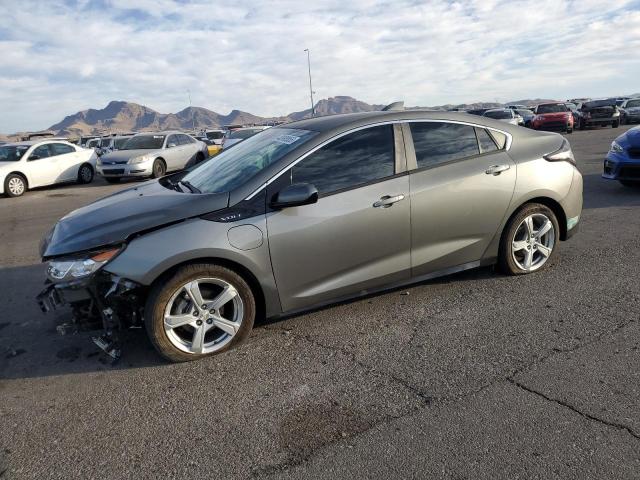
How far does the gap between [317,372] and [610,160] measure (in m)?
7.68

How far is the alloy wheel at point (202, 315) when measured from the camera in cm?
343

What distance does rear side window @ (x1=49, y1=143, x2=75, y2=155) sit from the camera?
15294 mm

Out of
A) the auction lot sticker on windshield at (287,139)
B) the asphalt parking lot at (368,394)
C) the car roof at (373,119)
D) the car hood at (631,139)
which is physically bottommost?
the asphalt parking lot at (368,394)

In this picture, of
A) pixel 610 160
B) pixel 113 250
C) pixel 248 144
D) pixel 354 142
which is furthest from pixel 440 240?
pixel 610 160

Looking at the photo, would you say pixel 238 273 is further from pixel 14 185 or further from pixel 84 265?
pixel 14 185

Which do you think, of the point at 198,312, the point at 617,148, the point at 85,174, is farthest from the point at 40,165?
the point at 617,148

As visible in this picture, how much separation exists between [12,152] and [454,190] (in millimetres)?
14605

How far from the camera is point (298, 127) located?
437 cm

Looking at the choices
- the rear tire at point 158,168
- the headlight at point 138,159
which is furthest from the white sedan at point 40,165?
the rear tire at point 158,168

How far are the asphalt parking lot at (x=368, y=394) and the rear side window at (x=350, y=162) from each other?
3.76ft

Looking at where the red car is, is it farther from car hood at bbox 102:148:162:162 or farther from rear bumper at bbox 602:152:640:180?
car hood at bbox 102:148:162:162

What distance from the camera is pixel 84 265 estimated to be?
3320 mm

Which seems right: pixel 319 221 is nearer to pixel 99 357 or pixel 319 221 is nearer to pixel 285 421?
pixel 285 421

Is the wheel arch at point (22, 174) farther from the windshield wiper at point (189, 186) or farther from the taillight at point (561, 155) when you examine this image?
the taillight at point (561, 155)
